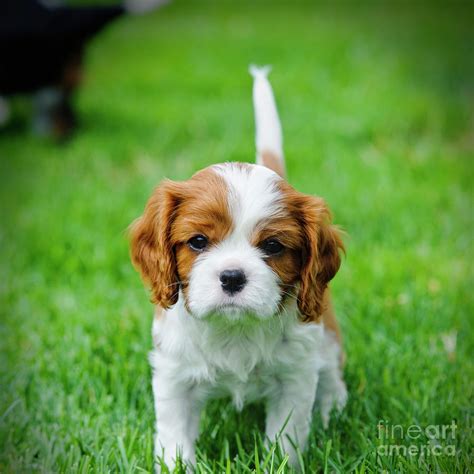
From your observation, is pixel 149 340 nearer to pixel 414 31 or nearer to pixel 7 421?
→ pixel 7 421

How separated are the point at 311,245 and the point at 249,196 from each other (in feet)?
1.10

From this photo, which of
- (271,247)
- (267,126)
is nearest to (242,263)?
(271,247)

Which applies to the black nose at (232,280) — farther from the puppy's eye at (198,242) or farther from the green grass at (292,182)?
the green grass at (292,182)

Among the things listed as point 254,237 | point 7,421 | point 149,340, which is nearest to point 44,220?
point 149,340

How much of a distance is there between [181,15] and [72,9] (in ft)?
24.3

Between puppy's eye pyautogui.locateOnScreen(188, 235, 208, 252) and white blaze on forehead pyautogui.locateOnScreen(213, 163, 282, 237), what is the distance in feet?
0.41

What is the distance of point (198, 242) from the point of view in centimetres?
279

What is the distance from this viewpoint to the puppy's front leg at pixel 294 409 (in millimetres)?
3100

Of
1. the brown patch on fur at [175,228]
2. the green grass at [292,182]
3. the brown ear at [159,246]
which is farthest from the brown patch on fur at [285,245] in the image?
the green grass at [292,182]

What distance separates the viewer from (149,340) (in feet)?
13.2

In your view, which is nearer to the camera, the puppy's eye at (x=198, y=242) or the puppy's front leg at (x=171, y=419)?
the puppy's eye at (x=198, y=242)

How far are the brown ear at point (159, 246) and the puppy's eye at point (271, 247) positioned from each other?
14.4 inches

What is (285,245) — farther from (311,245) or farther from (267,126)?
(267,126)

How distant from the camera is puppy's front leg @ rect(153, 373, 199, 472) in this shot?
306 cm
